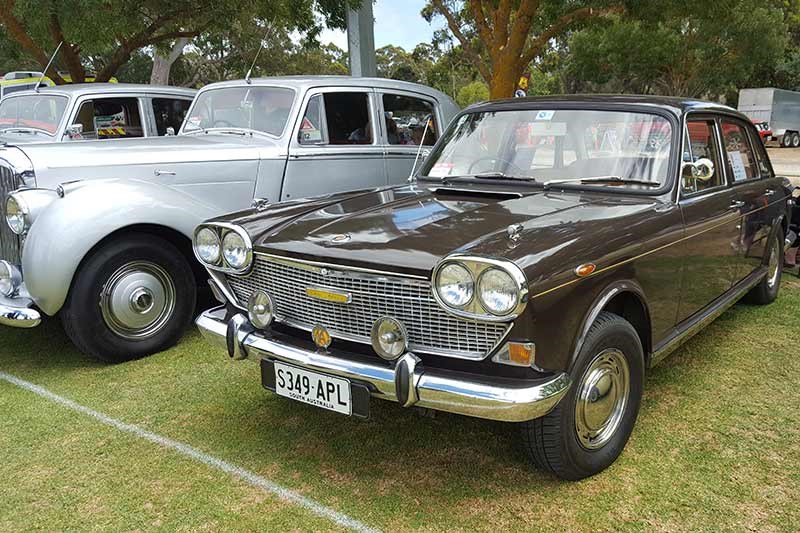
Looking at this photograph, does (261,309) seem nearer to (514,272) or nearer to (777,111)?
(514,272)

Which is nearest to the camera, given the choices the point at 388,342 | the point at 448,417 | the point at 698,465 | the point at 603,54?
the point at 388,342

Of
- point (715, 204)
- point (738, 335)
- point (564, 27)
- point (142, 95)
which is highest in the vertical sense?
point (564, 27)

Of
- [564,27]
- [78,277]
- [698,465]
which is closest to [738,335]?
[698,465]

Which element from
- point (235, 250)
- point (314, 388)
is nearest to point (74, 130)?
point (235, 250)

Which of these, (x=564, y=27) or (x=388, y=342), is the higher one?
(x=564, y=27)

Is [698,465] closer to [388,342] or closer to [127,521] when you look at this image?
[388,342]

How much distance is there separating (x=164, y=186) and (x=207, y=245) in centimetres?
157

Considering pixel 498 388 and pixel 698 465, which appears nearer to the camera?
pixel 498 388

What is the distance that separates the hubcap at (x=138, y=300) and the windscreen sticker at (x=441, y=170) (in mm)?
2025

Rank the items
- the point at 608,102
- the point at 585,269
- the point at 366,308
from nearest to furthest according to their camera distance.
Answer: the point at 585,269 → the point at 366,308 → the point at 608,102

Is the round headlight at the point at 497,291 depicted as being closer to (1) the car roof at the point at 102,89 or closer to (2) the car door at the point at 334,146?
(2) the car door at the point at 334,146

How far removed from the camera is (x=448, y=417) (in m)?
3.50

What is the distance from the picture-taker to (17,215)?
414cm

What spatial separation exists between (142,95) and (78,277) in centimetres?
321
